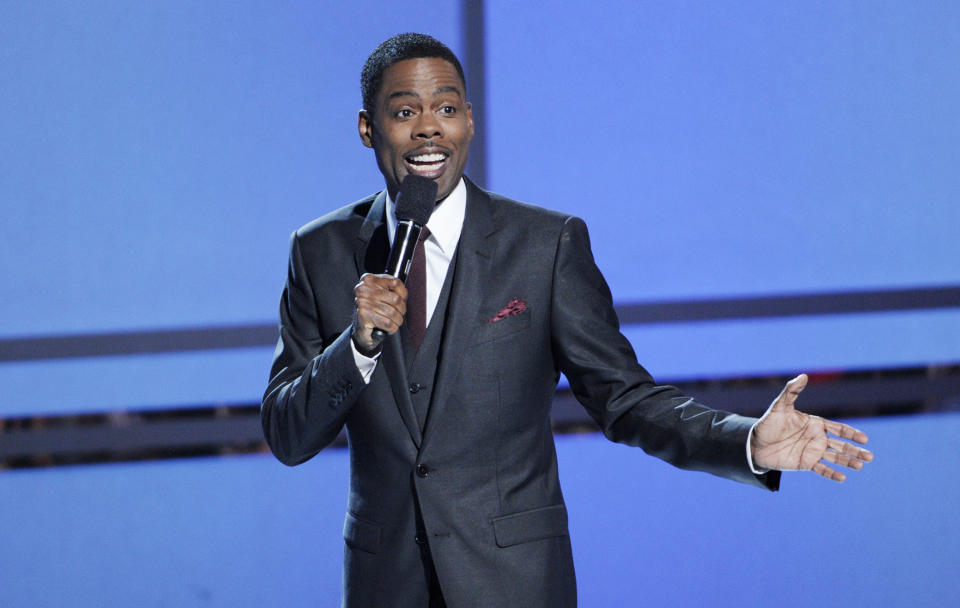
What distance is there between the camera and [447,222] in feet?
4.88

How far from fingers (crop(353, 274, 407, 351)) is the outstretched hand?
1.56ft

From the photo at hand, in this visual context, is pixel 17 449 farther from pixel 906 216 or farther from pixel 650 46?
pixel 906 216

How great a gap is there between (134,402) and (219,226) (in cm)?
52

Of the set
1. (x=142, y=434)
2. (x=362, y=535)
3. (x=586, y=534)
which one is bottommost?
(x=586, y=534)

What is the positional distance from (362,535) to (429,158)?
55 cm

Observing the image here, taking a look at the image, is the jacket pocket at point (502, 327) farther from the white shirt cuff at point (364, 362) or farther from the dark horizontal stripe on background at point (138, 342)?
the dark horizontal stripe on background at point (138, 342)

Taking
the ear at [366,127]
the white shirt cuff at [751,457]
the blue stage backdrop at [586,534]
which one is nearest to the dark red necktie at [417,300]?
the ear at [366,127]

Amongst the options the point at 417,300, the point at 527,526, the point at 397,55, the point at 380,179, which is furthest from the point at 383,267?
the point at 380,179

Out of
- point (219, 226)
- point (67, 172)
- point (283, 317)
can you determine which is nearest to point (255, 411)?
point (219, 226)

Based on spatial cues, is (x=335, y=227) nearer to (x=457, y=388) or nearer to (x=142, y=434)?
(x=457, y=388)

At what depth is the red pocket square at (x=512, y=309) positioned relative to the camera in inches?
56.1

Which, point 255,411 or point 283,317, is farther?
point 255,411

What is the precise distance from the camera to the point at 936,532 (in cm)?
295

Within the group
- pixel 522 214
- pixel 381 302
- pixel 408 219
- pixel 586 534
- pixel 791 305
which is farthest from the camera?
pixel 791 305
